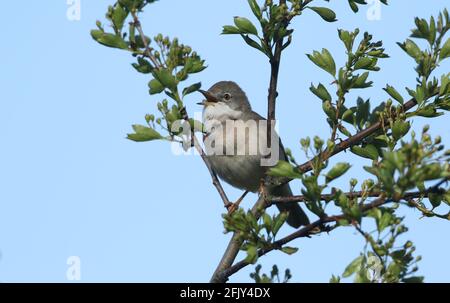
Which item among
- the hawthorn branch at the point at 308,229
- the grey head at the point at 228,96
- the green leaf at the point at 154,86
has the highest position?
the grey head at the point at 228,96

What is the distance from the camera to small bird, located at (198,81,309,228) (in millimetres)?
7328

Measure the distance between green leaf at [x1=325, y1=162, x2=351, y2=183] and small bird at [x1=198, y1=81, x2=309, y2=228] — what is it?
2.84 metres

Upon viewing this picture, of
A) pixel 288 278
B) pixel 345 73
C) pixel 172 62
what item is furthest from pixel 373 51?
pixel 288 278

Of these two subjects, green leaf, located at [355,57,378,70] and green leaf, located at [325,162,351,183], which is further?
green leaf, located at [355,57,378,70]

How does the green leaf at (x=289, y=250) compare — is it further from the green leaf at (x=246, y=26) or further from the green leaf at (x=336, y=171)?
the green leaf at (x=246, y=26)

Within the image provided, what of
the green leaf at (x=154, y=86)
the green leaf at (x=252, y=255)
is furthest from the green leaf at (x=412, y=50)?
the green leaf at (x=252, y=255)

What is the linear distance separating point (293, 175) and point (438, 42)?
5.66 feet

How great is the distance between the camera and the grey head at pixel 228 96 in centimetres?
804

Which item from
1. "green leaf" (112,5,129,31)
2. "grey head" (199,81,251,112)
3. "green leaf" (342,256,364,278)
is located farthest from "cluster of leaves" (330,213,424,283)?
"grey head" (199,81,251,112)

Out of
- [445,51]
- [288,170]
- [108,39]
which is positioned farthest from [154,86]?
[445,51]

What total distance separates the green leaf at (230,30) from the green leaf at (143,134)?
100 cm

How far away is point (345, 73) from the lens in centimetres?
515

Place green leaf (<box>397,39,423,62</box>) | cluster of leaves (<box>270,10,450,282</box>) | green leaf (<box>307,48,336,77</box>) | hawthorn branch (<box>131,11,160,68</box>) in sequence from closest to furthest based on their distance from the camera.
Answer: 1. cluster of leaves (<box>270,10,450,282</box>)
2. hawthorn branch (<box>131,11,160,68</box>)
3. green leaf (<box>397,39,423,62</box>)
4. green leaf (<box>307,48,336,77</box>)

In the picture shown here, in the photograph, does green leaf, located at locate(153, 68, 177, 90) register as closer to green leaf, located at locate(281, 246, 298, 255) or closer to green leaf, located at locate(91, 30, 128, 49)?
green leaf, located at locate(91, 30, 128, 49)
